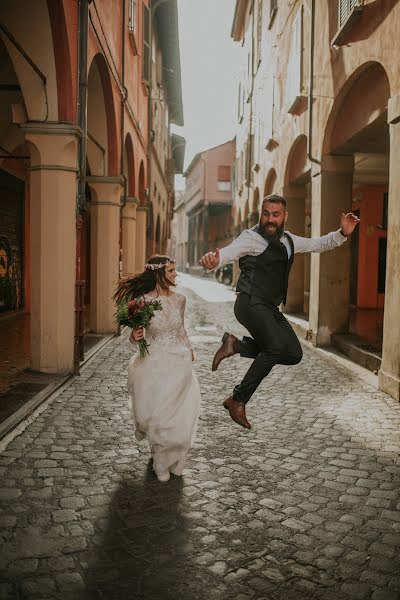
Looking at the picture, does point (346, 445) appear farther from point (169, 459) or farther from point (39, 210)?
point (39, 210)

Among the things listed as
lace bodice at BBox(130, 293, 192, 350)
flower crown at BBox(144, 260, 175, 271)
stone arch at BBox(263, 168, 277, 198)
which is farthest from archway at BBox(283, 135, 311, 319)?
lace bodice at BBox(130, 293, 192, 350)

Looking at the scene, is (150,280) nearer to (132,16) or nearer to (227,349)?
(227,349)

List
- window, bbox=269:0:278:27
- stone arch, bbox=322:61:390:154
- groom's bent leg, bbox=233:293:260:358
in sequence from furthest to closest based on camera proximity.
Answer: window, bbox=269:0:278:27 < stone arch, bbox=322:61:390:154 < groom's bent leg, bbox=233:293:260:358

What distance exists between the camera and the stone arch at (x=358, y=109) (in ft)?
28.1

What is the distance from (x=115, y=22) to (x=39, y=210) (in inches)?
210

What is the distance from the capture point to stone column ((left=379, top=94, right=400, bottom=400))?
7.07 m

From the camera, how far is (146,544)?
3.20m

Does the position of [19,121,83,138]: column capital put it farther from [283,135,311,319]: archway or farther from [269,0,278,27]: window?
[269,0,278,27]: window

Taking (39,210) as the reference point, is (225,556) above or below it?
below

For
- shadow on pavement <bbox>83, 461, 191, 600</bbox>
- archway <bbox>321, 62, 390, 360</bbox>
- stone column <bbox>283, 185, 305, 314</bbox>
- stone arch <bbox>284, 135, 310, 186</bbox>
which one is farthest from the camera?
stone column <bbox>283, 185, 305, 314</bbox>

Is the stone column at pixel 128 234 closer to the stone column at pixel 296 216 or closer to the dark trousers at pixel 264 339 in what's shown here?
the stone column at pixel 296 216

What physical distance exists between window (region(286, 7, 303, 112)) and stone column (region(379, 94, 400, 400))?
5.90m

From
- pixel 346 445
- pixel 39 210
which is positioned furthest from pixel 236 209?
pixel 346 445

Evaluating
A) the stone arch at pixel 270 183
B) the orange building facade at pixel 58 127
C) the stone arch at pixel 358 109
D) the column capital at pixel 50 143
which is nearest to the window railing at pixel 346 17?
the stone arch at pixel 358 109
